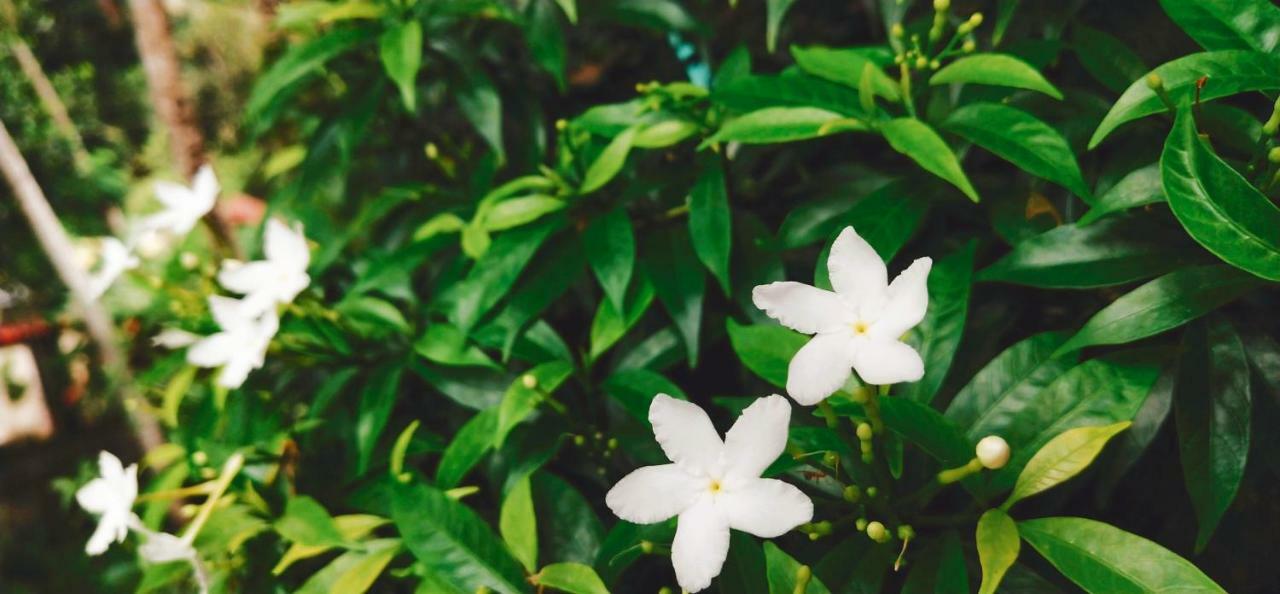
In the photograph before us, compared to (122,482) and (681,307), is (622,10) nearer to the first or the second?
(681,307)

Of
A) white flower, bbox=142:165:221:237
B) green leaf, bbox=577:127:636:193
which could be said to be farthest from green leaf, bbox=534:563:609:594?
white flower, bbox=142:165:221:237

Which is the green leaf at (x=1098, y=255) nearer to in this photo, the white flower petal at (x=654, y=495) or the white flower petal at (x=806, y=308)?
the white flower petal at (x=806, y=308)

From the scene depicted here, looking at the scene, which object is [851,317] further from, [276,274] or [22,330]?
[22,330]

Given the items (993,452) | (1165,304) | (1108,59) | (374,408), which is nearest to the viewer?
(993,452)

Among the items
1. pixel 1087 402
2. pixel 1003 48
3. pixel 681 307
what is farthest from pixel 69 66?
pixel 1087 402

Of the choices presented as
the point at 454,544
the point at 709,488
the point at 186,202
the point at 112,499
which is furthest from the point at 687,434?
the point at 186,202

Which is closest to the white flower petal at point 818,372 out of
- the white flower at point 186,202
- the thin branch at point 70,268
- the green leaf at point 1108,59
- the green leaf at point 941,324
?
the green leaf at point 941,324
